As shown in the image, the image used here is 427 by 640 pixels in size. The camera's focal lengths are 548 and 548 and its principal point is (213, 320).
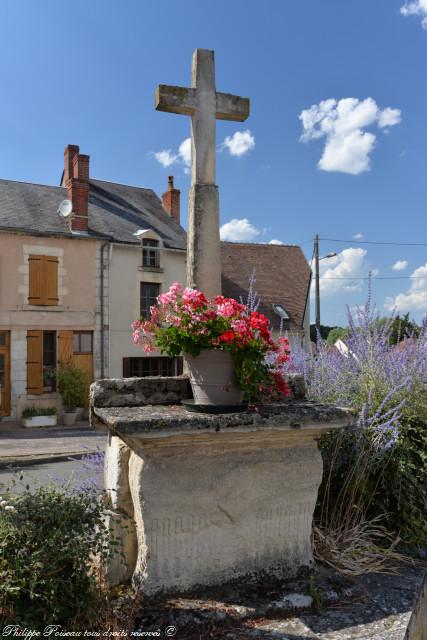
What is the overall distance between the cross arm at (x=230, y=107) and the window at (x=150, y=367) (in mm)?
13637

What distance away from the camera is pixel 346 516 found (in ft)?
10.7

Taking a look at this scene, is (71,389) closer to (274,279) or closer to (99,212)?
(99,212)

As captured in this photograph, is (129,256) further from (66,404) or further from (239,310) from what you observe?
(239,310)

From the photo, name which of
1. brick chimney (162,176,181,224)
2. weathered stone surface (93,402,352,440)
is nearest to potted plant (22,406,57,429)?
brick chimney (162,176,181,224)

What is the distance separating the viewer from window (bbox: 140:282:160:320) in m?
17.8

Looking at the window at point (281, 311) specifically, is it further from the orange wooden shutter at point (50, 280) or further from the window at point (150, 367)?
the orange wooden shutter at point (50, 280)

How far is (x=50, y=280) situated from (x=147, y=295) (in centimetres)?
322

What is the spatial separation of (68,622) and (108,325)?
48.9ft

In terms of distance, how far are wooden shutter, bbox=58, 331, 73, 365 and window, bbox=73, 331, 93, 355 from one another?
11.1 inches

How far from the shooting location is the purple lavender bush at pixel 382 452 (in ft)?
10.9

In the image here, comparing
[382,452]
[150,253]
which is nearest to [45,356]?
[150,253]

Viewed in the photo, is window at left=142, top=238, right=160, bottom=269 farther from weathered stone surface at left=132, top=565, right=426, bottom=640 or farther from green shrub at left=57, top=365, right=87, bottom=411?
weathered stone surface at left=132, top=565, right=426, bottom=640

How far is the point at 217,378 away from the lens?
2.73 meters

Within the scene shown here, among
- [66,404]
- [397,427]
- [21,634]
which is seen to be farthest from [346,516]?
[66,404]
